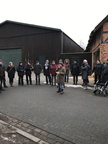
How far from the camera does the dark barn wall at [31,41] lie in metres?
19.1

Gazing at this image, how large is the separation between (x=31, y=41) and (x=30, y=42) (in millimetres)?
235

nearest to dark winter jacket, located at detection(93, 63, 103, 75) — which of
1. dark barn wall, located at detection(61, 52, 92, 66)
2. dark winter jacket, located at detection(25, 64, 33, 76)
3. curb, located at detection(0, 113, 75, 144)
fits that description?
dark winter jacket, located at detection(25, 64, 33, 76)

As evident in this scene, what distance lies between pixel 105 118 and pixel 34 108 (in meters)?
2.51

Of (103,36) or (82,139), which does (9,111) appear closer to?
(82,139)

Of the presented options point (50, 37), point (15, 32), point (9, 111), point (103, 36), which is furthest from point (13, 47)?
point (9, 111)

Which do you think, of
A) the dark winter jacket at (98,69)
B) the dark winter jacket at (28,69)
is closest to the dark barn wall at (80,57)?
the dark winter jacket at (98,69)

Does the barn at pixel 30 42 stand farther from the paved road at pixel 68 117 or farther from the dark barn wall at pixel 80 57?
the paved road at pixel 68 117

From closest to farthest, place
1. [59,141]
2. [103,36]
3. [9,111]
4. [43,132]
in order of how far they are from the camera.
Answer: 1. [59,141]
2. [43,132]
3. [9,111]
4. [103,36]

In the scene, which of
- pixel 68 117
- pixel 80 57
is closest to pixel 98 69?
pixel 68 117

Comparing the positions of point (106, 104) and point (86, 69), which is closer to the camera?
point (106, 104)

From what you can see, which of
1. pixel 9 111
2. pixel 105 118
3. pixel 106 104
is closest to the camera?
pixel 105 118

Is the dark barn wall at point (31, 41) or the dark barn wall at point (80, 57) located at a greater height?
the dark barn wall at point (31, 41)

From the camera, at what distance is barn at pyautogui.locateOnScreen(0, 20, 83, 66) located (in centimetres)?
1902

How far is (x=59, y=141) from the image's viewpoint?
2977mm
